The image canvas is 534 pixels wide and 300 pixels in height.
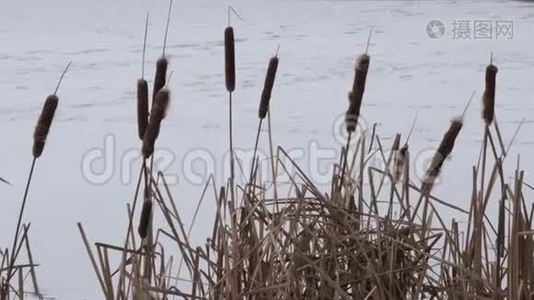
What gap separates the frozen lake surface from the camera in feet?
9.66

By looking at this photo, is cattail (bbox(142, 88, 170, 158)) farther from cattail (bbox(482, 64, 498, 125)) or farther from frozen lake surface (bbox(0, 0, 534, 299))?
frozen lake surface (bbox(0, 0, 534, 299))

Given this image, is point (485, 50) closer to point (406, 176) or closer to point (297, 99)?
point (297, 99)

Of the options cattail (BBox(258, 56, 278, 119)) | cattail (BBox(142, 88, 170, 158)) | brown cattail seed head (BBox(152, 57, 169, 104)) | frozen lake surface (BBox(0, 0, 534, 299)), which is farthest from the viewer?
frozen lake surface (BBox(0, 0, 534, 299))

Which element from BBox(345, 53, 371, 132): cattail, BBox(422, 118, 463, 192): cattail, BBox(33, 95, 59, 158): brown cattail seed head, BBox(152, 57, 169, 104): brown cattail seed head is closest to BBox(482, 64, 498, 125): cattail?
BBox(422, 118, 463, 192): cattail

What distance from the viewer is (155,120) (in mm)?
1149

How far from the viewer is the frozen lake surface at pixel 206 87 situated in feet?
9.66

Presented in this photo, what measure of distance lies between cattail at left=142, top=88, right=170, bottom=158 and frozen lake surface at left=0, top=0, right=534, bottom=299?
1213mm

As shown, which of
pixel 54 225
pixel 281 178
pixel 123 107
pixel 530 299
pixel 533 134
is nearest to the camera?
pixel 530 299

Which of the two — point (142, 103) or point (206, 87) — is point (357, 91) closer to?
point (142, 103)

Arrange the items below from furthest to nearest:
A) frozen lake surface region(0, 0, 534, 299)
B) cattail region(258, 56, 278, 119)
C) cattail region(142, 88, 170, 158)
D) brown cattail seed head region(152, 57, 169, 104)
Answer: frozen lake surface region(0, 0, 534, 299) → cattail region(258, 56, 278, 119) → brown cattail seed head region(152, 57, 169, 104) → cattail region(142, 88, 170, 158)

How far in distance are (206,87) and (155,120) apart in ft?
10.0

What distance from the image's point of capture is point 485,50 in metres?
4.91

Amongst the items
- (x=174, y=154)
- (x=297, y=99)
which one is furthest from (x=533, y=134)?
(x=174, y=154)

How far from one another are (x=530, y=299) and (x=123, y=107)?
274 cm
